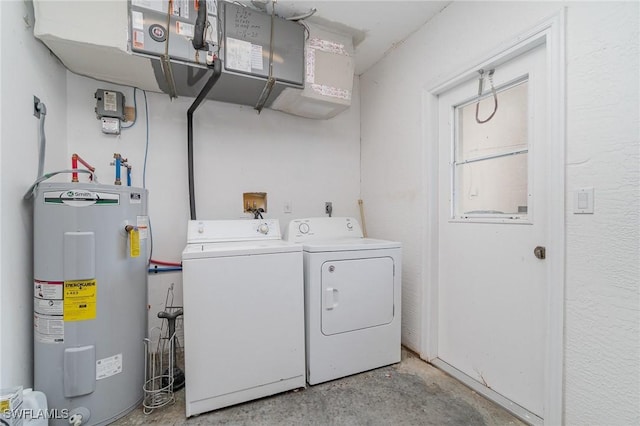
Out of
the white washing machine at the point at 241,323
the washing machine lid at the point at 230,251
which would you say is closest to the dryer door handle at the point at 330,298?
the white washing machine at the point at 241,323

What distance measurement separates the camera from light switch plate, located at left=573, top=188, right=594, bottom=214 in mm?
1227

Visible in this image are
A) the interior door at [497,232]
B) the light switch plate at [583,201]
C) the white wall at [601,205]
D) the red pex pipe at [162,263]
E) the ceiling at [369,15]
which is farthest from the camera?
the red pex pipe at [162,263]

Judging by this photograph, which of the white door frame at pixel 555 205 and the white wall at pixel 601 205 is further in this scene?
the white door frame at pixel 555 205

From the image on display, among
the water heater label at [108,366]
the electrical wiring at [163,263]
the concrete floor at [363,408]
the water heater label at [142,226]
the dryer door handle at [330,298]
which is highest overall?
the water heater label at [142,226]

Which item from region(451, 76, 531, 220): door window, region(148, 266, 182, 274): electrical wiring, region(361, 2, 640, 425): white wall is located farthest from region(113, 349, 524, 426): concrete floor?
region(451, 76, 531, 220): door window

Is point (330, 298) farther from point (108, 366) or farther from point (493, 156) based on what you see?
point (493, 156)

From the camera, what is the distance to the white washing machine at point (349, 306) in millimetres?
1813

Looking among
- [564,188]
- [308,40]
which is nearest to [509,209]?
[564,188]

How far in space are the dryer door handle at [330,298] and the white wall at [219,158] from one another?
960mm

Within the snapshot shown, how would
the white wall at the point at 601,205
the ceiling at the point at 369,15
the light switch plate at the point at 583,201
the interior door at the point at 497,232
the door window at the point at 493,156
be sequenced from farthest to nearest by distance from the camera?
the ceiling at the point at 369,15 < the door window at the point at 493,156 < the interior door at the point at 497,232 < the light switch plate at the point at 583,201 < the white wall at the point at 601,205

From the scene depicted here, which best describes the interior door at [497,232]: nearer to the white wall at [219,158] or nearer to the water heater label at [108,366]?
the white wall at [219,158]

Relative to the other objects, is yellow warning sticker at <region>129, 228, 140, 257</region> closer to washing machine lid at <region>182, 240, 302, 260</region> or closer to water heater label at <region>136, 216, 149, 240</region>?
water heater label at <region>136, 216, 149, 240</region>

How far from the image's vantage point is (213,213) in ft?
7.68

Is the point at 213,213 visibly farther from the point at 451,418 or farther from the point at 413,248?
the point at 451,418
